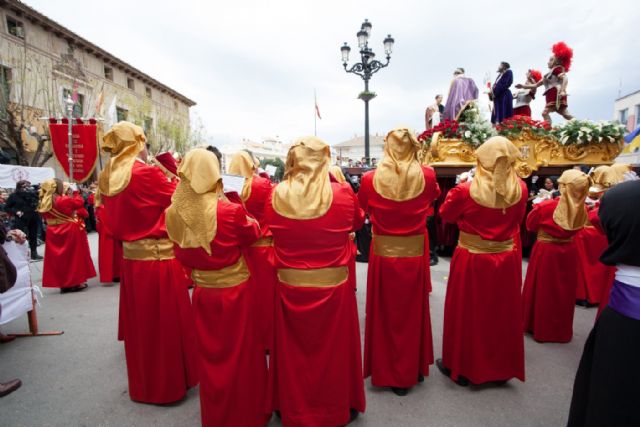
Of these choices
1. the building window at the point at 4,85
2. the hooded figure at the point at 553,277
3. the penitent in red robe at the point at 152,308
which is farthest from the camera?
the building window at the point at 4,85

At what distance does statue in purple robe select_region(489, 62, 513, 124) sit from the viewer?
7055mm

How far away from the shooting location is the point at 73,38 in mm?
18391

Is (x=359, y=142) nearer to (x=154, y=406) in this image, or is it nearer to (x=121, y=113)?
(x=121, y=113)

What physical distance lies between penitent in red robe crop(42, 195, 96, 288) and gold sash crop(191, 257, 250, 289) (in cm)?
490

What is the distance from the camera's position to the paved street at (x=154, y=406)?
8.17ft

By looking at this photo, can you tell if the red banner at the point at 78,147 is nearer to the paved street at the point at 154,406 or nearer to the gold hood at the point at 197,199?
the paved street at the point at 154,406

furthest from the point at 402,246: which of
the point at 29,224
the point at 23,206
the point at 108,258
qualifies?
the point at 29,224

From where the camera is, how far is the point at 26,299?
373 centimetres

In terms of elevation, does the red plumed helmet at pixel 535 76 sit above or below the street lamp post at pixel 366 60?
below

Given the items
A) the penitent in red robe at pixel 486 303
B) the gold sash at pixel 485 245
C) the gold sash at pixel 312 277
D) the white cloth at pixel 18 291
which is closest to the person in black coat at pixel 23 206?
the white cloth at pixel 18 291

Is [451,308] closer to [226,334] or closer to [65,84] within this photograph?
[226,334]

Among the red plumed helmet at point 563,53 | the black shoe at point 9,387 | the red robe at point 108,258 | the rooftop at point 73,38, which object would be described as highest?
the rooftop at point 73,38

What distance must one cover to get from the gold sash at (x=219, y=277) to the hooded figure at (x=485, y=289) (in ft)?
6.07

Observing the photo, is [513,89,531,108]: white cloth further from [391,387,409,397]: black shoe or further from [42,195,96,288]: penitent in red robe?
[42,195,96,288]: penitent in red robe
